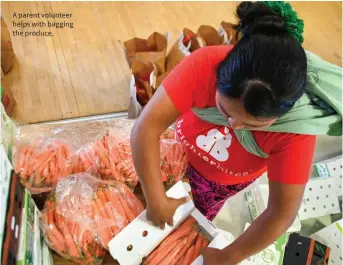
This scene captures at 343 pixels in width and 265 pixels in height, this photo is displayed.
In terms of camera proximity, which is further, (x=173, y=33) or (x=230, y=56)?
(x=173, y=33)

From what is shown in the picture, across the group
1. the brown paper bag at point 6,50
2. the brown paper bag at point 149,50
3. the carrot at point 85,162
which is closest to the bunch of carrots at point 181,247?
the carrot at point 85,162

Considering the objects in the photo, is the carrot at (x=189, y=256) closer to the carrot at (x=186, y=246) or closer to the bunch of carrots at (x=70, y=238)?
the carrot at (x=186, y=246)

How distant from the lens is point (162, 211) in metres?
0.85

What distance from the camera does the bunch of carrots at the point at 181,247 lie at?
34.7 inches

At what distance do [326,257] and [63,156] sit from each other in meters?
0.93

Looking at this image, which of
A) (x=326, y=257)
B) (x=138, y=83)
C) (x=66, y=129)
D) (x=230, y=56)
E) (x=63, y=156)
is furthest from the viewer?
(x=138, y=83)

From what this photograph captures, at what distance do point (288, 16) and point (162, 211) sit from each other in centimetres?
52

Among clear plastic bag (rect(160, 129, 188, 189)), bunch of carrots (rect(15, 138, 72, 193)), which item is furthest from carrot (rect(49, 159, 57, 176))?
clear plastic bag (rect(160, 129, 188, 189))

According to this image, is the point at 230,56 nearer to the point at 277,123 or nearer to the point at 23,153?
the point at 277,123

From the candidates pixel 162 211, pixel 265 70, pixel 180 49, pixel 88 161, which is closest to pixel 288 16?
pixel 265 70

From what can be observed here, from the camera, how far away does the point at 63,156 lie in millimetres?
1226

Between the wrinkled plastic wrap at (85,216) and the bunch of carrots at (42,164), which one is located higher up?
the bunch of carrots at (42,164)

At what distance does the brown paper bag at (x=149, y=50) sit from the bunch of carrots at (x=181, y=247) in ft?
2.61

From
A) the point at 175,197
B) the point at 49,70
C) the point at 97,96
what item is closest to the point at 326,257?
the point at 175,197
